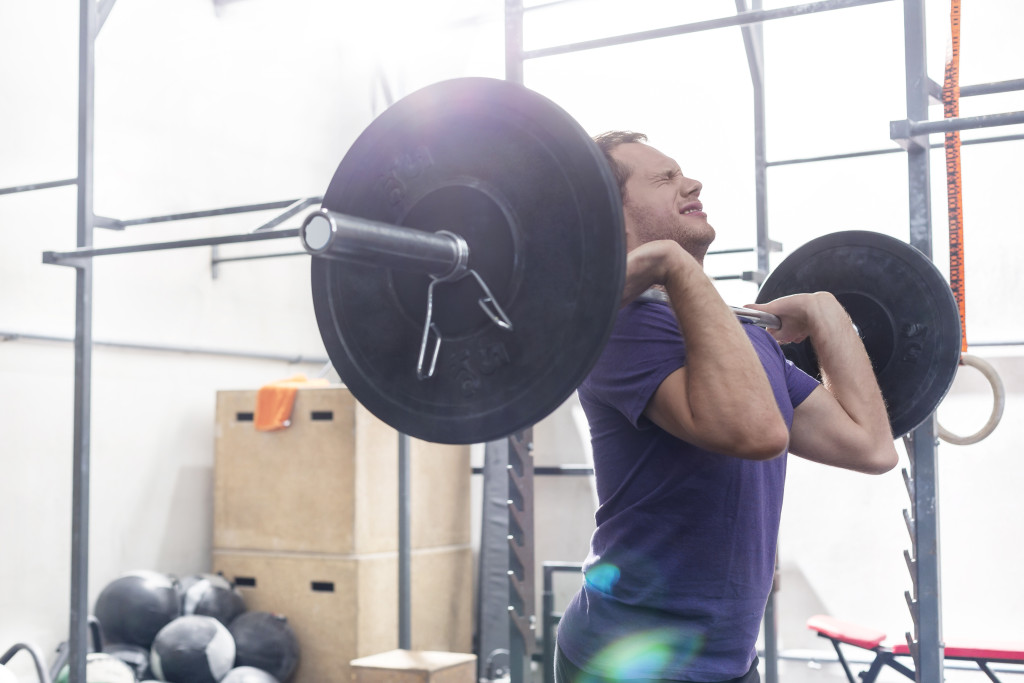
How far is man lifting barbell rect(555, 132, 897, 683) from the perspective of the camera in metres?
1.20

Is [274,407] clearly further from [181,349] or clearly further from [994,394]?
[994,394]

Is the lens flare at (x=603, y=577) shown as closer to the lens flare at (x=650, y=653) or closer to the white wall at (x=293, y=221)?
the lens flare at (x=650, y=653)

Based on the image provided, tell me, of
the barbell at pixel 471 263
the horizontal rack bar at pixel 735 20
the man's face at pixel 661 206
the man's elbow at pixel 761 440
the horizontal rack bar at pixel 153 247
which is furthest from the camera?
the horizontal rack bar at pixel 153 247

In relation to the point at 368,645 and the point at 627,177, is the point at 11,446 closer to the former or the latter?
the point at 368,645

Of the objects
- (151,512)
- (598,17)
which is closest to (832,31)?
(598,17)

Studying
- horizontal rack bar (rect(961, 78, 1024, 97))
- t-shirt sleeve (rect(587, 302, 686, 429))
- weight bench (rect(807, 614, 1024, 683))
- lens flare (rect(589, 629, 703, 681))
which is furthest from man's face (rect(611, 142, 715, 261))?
weight bench (rect(807, 614, 1024, 683))

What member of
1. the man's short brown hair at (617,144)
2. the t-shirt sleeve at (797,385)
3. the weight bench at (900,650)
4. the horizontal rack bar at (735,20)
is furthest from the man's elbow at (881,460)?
the weight bench at (900,650)

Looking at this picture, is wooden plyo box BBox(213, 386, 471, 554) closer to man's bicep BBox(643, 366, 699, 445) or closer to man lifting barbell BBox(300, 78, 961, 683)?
man lifting barbell BBox(300, 78, 961, 683)

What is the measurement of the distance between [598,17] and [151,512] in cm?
360

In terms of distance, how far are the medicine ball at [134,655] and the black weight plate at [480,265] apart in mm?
3277

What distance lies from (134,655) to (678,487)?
11.1ft

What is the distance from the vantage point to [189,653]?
3.88 m

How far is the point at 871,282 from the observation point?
198 cm

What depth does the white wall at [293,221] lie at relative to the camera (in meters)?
4.10
